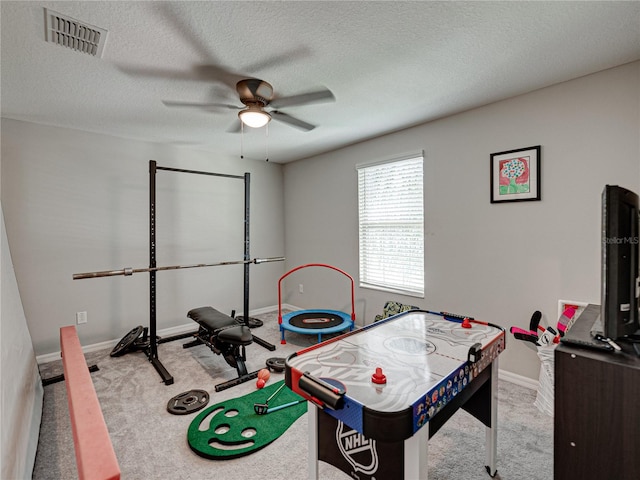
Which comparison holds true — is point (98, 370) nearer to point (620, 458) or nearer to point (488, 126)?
point (620, 458)

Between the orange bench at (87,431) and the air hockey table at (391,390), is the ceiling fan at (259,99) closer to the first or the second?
the air hockey table at (391,390)

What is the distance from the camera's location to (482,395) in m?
1.70

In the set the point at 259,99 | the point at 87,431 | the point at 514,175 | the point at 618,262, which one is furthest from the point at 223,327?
the point at 514,175

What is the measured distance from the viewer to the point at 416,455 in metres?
1.05

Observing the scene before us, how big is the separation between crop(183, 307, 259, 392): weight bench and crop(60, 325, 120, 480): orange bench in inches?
40.5

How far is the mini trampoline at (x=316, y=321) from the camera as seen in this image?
11.0 feet

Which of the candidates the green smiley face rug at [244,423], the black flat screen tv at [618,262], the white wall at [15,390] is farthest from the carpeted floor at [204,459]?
the black flat screen tv at [618,262]

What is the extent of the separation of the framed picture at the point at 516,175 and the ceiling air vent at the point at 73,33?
292 centimetres

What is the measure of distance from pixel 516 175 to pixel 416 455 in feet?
7.66

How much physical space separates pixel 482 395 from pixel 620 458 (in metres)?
0.65

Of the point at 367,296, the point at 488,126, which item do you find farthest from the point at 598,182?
the point at 367,296

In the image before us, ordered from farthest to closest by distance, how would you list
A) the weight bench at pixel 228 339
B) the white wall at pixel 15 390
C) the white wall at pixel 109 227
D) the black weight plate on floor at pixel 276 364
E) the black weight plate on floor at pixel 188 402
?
the white wall at pixel 109 227, the black weight plate on floor at pixel 276 364, the weight bench at pixel 228 339, the black weight plate on floor at pixel 188 402, the white wall at pixel 15 390

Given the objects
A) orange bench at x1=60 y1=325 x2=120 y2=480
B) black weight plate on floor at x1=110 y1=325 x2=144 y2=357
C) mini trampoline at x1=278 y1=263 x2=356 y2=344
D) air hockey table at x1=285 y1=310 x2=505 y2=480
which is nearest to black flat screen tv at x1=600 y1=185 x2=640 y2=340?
air hockey table at x1=285 y1=310 x2=505 y2=480

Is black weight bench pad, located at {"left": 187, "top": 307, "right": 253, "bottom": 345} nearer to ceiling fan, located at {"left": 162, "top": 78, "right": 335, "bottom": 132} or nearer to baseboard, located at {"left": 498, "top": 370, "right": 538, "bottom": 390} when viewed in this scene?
ceiling fan, located at {"left": 162, "top": 78, "right": 335, "bottom": 132}
